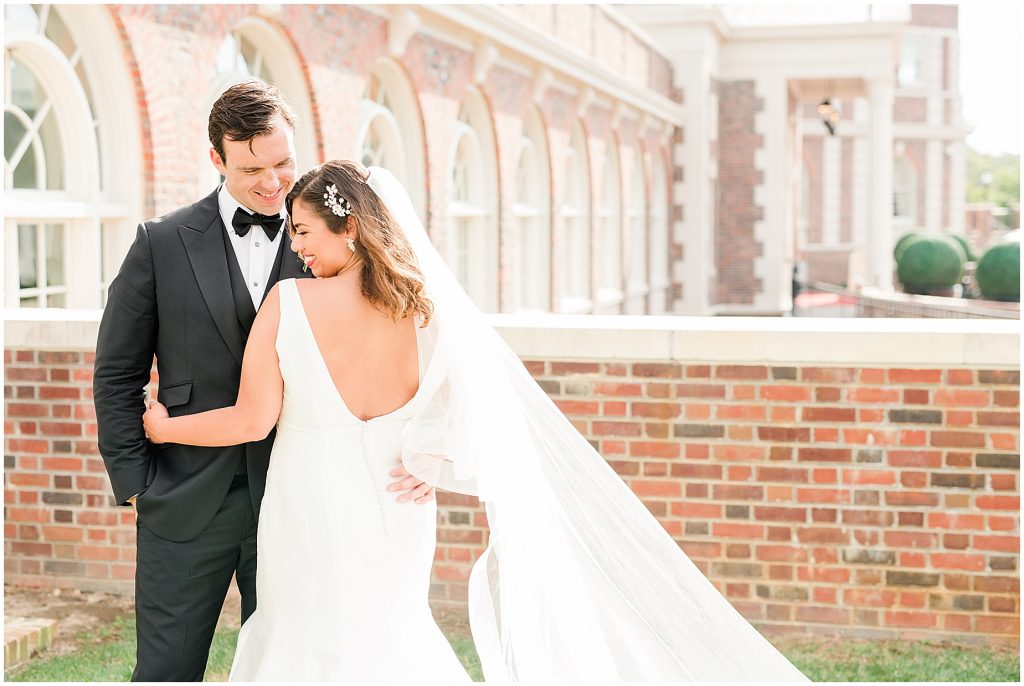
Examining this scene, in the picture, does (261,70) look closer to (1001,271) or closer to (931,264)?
(1001,271)

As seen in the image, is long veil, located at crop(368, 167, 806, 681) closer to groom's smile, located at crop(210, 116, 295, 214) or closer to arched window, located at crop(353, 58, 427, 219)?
groom's smile, located at crop(210, 116, 295, 214)

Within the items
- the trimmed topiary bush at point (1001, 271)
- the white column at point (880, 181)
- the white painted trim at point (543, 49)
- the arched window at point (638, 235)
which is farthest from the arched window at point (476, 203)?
the white column at point (880, 181)

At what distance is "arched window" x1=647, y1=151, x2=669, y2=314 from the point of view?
85.0 feet

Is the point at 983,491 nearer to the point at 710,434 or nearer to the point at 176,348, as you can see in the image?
the point at 710,434

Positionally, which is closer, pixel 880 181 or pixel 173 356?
pixel 173 356

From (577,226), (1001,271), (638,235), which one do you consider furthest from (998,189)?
(577,226)

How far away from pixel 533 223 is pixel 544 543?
1504 cm

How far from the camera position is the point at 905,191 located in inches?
1829

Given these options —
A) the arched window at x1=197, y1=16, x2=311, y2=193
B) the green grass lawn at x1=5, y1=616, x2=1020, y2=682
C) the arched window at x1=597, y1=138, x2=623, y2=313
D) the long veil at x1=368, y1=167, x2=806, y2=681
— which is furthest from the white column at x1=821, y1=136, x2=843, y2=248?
the long veil at x1=368, y1=167, x2=806, y2=681

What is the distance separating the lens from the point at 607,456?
4.96 metres

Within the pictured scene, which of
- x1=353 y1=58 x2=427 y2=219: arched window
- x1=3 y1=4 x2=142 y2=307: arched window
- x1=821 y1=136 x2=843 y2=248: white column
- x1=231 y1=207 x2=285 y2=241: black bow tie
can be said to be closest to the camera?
x1=231 y1=207 x2=285 y2=241: black bow tie

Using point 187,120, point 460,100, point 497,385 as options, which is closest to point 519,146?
point 460,100

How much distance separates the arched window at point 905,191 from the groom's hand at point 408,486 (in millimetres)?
45547

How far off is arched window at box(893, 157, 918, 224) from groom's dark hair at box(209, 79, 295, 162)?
4571 cm
